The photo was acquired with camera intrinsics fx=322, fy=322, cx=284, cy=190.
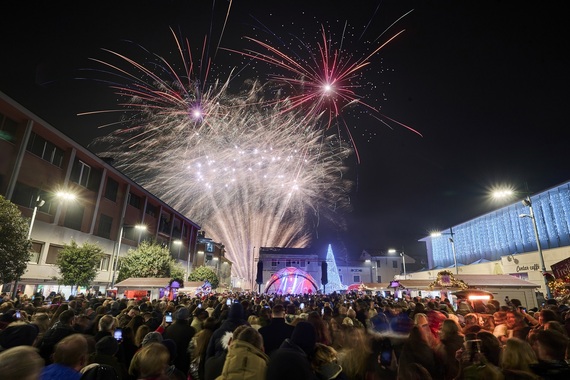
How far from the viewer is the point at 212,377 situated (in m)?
5.17

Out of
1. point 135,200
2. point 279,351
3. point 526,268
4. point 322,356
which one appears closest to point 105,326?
point 279,351

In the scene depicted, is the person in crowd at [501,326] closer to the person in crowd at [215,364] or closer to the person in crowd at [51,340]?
the person in crowd at [215,364]

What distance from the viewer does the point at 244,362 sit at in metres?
3.84

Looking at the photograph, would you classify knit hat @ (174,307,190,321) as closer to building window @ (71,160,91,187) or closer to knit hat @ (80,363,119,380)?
knit hat @ (80,363,119,380)

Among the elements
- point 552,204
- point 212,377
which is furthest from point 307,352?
point 552,204

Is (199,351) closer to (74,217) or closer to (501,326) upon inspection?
(501,326)

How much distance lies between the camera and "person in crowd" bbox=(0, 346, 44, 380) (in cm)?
261

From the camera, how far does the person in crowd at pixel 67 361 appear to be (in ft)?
11.8

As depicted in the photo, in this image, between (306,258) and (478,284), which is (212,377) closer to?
(478,284)

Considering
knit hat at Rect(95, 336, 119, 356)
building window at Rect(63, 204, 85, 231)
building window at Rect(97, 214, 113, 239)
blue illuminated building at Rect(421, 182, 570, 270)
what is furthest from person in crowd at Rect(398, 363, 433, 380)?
building window at Rect(97, 214, 113, 239)

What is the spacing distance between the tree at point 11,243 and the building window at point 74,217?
43.3ft

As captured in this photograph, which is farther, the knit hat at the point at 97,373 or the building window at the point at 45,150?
the building window at the point at 45,150

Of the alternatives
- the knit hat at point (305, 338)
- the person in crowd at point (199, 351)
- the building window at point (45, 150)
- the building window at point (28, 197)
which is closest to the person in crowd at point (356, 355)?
the knit hat at point (305, 338)

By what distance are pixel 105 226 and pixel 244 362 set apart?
41375 mm
